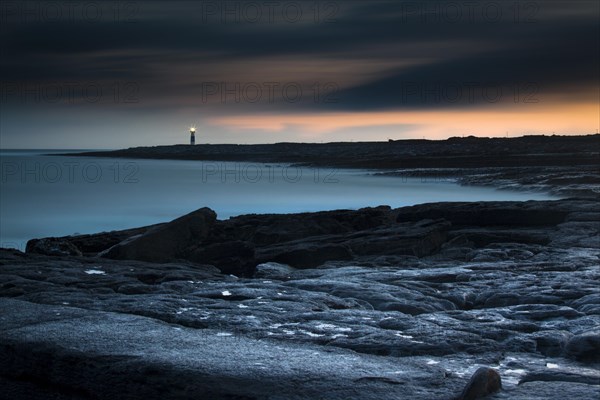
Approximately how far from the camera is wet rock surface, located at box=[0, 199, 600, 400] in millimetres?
5246

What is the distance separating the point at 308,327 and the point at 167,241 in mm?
7590

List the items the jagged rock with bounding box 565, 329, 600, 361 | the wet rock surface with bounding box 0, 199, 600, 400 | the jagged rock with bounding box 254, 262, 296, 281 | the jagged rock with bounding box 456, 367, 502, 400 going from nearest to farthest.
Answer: the jagged rock with bounding box 456, 367, 502, 400 < the wet rock surface with bounding box 0, 199, 600, 400 < the jagged rock with bounding box 565, 329, 600, 361 < the jagged rock with bounding box 254, 262, 296, 281

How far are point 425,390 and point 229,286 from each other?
393cm

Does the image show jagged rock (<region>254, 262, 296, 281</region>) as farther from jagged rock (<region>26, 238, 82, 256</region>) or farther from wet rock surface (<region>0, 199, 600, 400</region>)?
jagged rock (<region>26, 238, 82, 256</region>)

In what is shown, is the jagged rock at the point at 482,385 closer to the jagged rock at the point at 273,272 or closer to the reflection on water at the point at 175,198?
the jagged rock at the point at 273,272

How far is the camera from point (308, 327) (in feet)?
21.6

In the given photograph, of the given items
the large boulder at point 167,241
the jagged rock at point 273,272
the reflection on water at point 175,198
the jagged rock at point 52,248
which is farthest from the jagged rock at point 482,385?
the reflection on water at point 175,198

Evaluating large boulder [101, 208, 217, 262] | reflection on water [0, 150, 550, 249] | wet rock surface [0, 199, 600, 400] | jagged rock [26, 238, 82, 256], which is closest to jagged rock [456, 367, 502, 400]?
wet rock surface [0, 199, 600, 400]

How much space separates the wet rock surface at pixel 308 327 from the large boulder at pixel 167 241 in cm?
193

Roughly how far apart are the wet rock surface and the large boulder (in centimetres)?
193

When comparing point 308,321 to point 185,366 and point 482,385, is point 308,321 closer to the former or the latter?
point 185,366

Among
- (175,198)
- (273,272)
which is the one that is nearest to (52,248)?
(273,272)

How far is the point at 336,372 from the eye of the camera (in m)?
5.26

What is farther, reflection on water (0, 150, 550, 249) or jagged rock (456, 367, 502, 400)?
reflection on water (0, 150, 550, 249)
